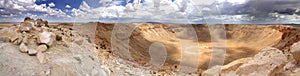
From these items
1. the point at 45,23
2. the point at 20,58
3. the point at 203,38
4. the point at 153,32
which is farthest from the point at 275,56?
the point at 203,38

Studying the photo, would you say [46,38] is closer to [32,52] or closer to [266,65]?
[32,52]

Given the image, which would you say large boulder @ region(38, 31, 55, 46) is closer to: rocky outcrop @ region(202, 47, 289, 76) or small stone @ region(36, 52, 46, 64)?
small stone @ region(36, 52, 46, 64)

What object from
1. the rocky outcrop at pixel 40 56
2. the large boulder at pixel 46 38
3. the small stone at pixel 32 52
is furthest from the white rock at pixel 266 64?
the small stone at pixel 32 52

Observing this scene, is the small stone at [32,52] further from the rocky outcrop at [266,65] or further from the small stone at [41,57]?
the rocky outcrop at [266,65]

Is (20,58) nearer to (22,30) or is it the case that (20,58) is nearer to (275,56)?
(22,30)

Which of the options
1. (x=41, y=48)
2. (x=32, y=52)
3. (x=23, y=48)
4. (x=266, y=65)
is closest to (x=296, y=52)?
(x=266, y=65)

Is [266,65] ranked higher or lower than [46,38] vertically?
lower

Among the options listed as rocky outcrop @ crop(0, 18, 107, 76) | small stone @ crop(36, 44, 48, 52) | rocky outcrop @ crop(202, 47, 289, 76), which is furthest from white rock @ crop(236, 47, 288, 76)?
small stone @ crop(36, 44, 48, 52)

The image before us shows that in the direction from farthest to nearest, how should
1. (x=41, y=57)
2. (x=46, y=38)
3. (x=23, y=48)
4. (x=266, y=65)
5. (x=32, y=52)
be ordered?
1. (x=266, y=65)
2. (x=46, y=38)
3. (x=23, y=48)
4. (x=32, y=52)
5. (x=41, y=57)

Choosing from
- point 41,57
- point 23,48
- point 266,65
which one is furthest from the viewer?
point 266,65
